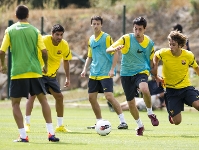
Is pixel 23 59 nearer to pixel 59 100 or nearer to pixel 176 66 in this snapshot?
pixel 59 100

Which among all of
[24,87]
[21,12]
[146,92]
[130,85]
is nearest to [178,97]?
A: [146,92]

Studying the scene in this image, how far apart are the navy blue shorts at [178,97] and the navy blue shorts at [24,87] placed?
3.24 meters

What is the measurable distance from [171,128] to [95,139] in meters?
3.17

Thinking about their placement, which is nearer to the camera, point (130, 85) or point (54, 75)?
point (130, 85)

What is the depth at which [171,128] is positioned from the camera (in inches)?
604

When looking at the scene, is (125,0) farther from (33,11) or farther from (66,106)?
(66,106)

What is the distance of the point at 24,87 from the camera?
38.6ft

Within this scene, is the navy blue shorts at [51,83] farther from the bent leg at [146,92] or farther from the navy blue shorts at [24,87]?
the navy blue shorts at [24,87]

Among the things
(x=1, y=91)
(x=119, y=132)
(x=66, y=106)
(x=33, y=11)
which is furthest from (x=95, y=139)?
(x=33, y=11)

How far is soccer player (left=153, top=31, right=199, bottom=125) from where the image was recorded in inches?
539

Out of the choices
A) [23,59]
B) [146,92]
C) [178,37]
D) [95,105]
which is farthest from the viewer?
[95,105]

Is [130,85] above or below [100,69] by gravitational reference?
below

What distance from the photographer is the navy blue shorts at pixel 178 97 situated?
13859 millimetres

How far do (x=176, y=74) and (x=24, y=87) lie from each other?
3.38m
